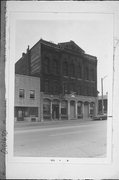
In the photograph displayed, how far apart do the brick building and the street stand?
14 cm

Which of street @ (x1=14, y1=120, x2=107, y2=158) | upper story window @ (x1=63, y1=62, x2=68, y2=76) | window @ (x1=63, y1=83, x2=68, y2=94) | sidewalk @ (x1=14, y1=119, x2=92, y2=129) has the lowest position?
street @ (x1=14, y1=120, x2=107, y2=158)

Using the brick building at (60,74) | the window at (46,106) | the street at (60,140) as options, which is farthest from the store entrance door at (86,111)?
the window at (46,106)

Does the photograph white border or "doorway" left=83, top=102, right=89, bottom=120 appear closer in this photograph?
the photograph white border

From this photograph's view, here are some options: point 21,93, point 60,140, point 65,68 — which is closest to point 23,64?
point 21,93

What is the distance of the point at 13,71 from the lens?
2246mm

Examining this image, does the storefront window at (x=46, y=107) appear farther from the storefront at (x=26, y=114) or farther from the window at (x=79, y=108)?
the window at (x=79, y=108)

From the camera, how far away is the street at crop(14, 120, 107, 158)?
222 centimetres

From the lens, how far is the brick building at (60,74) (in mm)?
2275

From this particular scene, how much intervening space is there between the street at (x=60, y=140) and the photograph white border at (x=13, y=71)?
5 cm

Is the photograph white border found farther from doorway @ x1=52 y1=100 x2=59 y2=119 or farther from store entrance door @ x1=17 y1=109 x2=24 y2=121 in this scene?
doorway @ x1=52 y1=100 x2=59 y2=119

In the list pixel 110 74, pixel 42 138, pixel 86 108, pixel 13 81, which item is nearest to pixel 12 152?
pixel 42 138

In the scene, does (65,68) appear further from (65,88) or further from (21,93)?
(21,93)

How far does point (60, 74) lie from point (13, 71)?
19.6 inches

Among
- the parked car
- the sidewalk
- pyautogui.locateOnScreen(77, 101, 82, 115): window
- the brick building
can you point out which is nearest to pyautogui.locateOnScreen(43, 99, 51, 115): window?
the brick building
